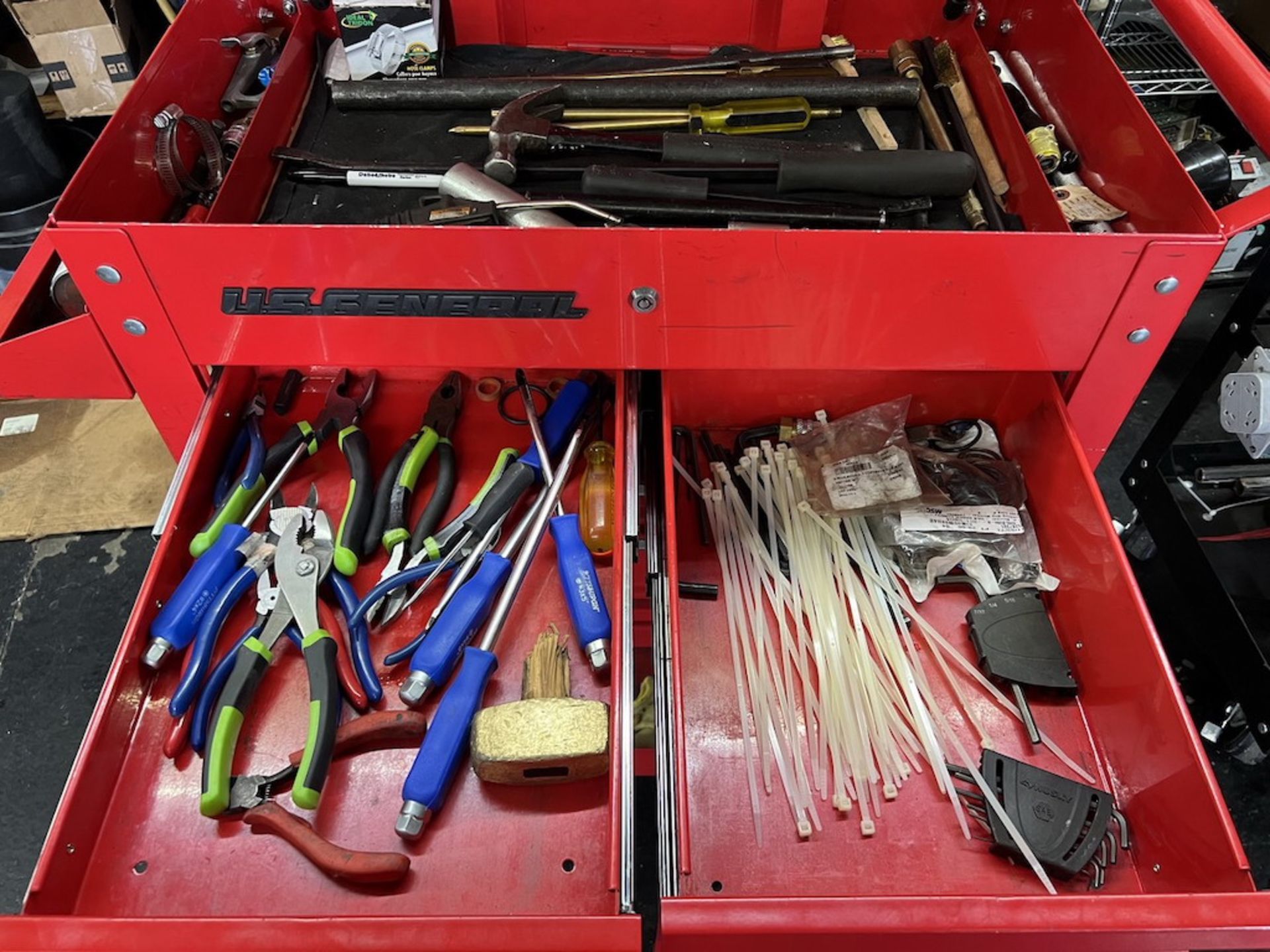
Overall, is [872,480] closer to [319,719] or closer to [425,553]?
[425,553]

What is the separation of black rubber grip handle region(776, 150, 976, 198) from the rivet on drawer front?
0.28m

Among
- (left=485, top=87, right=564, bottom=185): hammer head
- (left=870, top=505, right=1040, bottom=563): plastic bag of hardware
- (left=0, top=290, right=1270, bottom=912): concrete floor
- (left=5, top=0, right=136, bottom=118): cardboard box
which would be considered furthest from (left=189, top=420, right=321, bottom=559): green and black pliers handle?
(left=5, top=0, right=136, bottom=118): cardboard box

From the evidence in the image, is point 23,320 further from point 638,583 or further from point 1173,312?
point 1173,312

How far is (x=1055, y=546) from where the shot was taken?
129cm

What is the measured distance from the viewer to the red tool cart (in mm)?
825

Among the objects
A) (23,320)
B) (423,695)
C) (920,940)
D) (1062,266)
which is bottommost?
(423,695)

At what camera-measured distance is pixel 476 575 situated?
1171 mm

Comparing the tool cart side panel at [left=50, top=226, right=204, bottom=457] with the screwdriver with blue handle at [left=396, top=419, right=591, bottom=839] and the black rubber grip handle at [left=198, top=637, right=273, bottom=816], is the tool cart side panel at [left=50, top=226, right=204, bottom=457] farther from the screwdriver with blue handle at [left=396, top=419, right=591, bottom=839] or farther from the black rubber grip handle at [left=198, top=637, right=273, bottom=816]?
the screwdriver with blue handle at [left=396, top=419, right=591, bottom=839]

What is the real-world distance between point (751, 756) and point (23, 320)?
1152 millimetres

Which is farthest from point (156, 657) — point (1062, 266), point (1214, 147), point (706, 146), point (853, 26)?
point (1214, 147)

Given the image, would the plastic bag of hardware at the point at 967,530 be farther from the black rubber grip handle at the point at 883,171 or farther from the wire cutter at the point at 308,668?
the wire cutter at the point at 308,668

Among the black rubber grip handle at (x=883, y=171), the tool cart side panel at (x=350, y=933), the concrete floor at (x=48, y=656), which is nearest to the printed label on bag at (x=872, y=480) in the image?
the black rubber grip handle at (x=883, y=171)

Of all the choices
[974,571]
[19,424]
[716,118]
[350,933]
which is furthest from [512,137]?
[19,424]

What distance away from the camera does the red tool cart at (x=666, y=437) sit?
0.82 meters
